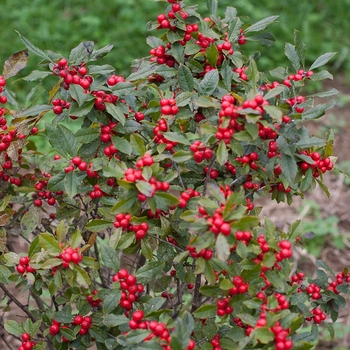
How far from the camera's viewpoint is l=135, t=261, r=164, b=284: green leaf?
1.54 meters

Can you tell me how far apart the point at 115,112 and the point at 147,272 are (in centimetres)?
46

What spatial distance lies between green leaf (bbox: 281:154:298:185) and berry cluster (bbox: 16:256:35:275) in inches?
31.1

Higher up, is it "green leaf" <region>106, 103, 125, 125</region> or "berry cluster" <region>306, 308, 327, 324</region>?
"green leaf" <region>106, 103, 125, 125</region>

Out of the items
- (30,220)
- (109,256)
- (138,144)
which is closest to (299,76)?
(138,144)

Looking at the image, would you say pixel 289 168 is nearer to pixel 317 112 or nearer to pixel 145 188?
pixel 317 112

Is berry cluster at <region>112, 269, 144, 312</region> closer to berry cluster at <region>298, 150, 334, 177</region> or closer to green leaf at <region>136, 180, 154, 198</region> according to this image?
green leaf at <region>136, 180, 154, 198</region>

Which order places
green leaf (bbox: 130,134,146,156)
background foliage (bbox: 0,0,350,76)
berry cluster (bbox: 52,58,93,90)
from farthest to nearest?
background foliage (bbox: 0,0,350,76) → berry cluster (bbox: 52,58,93,90) → green leaf (bbox: 130,134,146,156)

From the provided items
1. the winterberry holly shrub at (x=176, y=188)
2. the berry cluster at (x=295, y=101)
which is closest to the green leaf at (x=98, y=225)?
the winterberry holly shrub at (x=176, y=188)

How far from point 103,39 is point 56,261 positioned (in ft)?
12.6

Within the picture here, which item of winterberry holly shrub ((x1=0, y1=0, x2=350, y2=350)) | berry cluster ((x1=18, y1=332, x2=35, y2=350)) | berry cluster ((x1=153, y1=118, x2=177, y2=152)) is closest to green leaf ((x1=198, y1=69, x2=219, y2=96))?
winterberry holly shrub ((x1=0, y1=0, x2=350, y2=350))

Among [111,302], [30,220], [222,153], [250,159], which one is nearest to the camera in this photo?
[222,153]

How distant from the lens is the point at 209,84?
63.3 inches

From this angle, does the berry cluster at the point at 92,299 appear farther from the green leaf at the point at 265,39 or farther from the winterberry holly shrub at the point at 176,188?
the green leaf at the point at 265,39

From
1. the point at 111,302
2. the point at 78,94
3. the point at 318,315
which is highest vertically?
the point at 78,94
